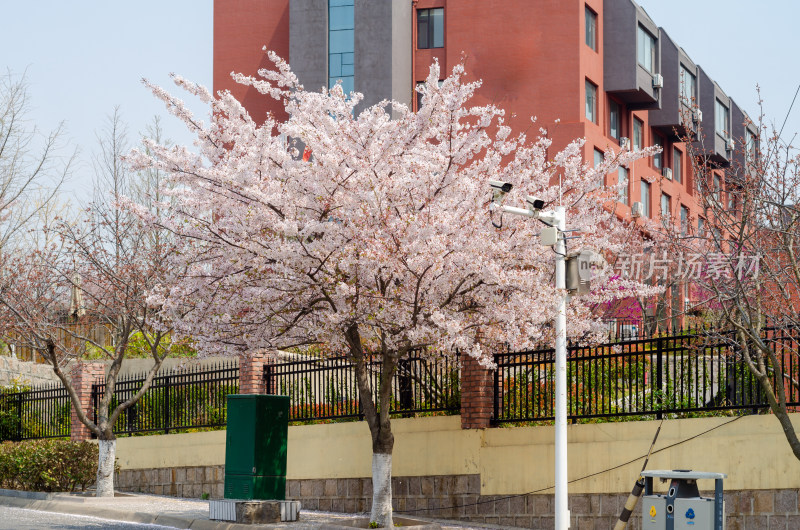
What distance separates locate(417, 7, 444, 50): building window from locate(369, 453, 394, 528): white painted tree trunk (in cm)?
3083

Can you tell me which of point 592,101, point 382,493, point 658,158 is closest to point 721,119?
point 658,158

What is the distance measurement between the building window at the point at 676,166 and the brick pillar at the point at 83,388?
116 ft

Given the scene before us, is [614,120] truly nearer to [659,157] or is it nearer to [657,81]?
[657,81]

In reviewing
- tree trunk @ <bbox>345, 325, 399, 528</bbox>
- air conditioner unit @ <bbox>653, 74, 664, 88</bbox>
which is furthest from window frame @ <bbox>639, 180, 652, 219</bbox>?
tree trunk @ <bbox>345, 325, 399, 528</bbox>

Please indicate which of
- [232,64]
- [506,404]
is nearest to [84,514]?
[506,404]

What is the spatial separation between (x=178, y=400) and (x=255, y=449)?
7.22m

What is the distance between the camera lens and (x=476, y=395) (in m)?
18.0

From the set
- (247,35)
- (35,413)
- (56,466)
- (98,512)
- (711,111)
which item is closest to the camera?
(98,512)

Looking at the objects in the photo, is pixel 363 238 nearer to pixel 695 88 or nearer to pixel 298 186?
pixel 298 186

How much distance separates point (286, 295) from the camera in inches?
635

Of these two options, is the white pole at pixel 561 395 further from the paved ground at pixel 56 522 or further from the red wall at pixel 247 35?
the red wall at pixel 247 35

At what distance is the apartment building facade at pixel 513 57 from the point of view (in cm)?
4128

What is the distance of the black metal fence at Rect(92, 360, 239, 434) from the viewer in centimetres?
2331

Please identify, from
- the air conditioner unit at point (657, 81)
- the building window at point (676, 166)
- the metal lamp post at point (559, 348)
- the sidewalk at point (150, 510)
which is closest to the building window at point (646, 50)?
the air conditioner unit at point (657, 81)
